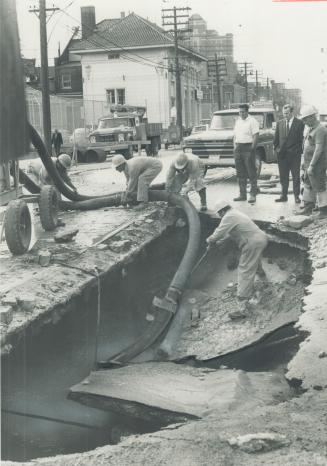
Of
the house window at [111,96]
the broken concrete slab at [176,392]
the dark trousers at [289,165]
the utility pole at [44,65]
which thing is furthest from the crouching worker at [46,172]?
the house window at [111,96]

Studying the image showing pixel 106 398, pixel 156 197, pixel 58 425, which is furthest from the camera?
pixel 156 197

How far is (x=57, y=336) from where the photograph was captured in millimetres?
7121

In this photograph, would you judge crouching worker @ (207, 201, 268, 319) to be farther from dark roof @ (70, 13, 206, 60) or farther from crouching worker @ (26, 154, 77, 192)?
dark roof @ (70, 13, 206, 60)

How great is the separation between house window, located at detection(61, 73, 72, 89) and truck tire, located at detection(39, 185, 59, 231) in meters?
44.5

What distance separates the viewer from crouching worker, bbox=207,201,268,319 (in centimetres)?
835

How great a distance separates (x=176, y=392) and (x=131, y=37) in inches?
1605

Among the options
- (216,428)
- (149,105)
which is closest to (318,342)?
(216,428)

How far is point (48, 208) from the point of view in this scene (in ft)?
34.0

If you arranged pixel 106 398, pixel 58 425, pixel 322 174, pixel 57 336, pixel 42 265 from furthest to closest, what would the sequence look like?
1. pixel 322 174
2. pixel 42 265
3. pixel 57 336
4. pixel 58 425
5. pixel 106 398

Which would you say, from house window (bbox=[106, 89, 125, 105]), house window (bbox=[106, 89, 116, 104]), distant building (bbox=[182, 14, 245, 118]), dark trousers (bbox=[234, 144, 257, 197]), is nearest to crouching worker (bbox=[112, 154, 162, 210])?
dark trousers (bbox=[234, 144, 257, 197])

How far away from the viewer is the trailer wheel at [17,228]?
841 centimetres

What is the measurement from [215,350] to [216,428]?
382 centimetres

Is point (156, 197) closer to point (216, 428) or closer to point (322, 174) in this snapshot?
point (322, 174)

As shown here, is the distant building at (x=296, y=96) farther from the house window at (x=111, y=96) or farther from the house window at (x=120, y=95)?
the house window at (x=111, y=96)
